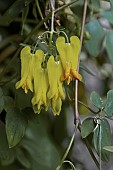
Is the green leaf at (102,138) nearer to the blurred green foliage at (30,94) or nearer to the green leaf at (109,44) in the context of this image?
the blurred green foliage at (30,94)

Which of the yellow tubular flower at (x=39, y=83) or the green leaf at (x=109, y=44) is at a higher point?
the yellow tubular flower at (x=39, y=83)

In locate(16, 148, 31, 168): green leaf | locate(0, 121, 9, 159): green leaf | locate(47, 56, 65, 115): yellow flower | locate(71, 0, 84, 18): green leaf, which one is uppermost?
locate(47, 56, 65, 115): yellow flower

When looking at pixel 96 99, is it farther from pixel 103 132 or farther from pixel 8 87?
pixel 8 87

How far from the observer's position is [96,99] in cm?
75

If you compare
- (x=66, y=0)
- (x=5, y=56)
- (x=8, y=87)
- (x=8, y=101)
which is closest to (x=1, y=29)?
(x=5, y=56)

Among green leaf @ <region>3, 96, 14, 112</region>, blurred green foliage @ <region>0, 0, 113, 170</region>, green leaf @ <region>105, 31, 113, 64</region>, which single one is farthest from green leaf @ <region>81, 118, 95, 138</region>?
green leaf @ <region>105, 31, 113, 64</region>

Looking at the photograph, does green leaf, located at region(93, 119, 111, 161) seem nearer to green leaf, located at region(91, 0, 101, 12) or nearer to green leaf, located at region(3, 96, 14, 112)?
green leaf, located at region(3, 96, 14, 112)

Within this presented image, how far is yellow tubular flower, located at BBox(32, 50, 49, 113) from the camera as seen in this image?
0.72 meters

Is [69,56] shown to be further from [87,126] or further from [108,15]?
[108,15]

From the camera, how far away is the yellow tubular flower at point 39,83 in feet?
2.35

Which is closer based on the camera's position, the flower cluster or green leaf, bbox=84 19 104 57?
the flower cluster

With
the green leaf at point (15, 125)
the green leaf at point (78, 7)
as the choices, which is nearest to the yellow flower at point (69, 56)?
the green leaf at point (15, 125)

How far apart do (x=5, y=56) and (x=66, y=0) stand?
0.29 meters

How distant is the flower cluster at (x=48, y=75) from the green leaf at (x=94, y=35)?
325mm
